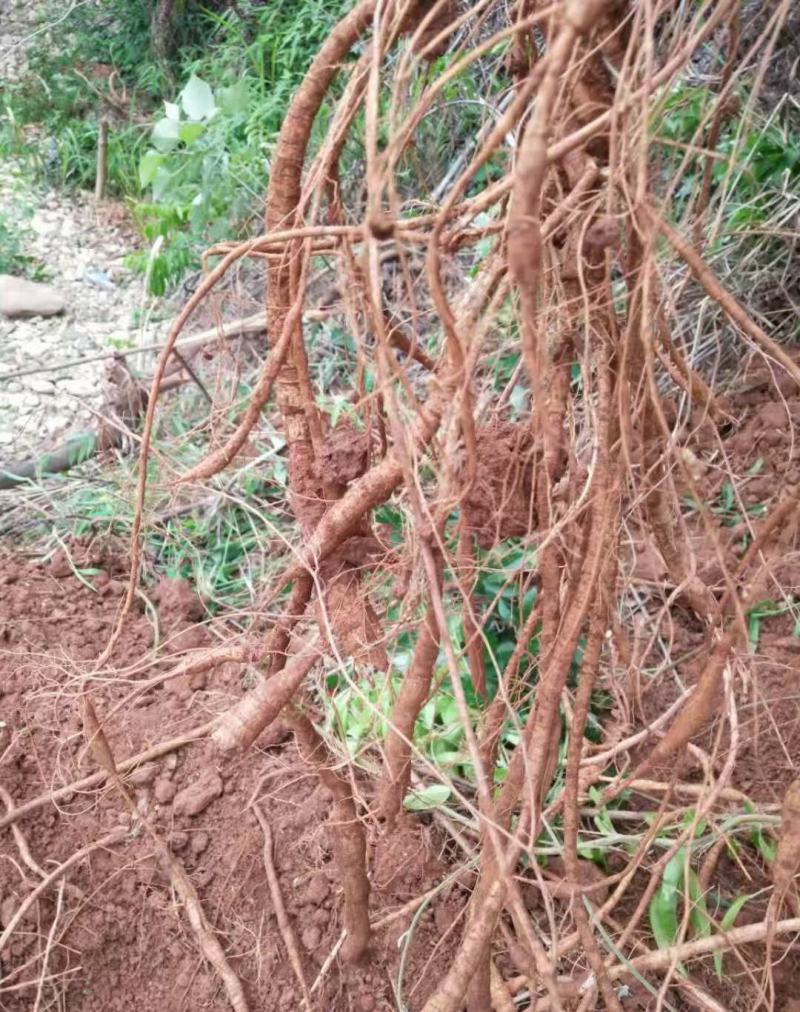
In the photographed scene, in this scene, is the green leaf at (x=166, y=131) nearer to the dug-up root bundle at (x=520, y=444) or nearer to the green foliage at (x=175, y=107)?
the green foliage at (x=175, y=107)

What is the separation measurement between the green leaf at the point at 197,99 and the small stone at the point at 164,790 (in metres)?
2.13

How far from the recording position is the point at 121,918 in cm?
129

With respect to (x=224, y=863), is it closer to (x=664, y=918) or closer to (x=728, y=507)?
(x=664, y=918)

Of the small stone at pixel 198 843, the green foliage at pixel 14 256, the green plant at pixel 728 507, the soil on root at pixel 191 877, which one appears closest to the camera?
the soil on root at pixel 191 877

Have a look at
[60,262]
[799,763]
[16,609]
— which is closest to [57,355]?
[60,262]

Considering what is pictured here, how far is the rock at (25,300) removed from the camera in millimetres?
3061

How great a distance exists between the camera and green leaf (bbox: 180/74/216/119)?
8.98 ft

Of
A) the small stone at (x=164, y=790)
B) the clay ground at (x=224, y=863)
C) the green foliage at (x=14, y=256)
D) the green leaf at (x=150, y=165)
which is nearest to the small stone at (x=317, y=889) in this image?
the clay ground at (x=224, y=863)

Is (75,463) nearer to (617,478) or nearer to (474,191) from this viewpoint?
(474,191)

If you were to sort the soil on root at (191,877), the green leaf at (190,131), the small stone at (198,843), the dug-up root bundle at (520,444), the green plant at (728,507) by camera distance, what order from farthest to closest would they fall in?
the green leaf at (190,131) < the green plant at (728,507) < the small stone at (198,843) < the soil on root at (191,877) < the dug-up root bundle at (520,444)

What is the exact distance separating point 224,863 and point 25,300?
2407 millimetres

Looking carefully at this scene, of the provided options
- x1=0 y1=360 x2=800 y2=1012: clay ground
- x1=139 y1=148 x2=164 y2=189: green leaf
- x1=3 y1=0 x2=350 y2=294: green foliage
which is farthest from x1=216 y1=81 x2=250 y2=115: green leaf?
x1=0 y1=360 x2=800 y2=1012: clay ground

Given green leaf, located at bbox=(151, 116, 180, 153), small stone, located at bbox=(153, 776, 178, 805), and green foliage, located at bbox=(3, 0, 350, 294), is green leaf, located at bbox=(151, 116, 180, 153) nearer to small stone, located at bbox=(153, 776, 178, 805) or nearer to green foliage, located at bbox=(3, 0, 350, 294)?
green foliage, located at bbox=(3, 0, 350, 294)

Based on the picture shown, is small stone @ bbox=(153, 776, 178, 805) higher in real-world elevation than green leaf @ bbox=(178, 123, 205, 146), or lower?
lower
